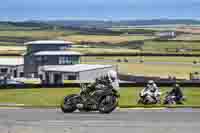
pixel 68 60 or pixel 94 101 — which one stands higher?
pixel 68 60

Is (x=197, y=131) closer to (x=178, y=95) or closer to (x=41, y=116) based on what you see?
(x=41, y=116)

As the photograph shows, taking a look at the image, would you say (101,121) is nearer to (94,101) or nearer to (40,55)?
(94,101)

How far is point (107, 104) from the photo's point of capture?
2189 centimetres


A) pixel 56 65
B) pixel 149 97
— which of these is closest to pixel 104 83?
pixel 149 97

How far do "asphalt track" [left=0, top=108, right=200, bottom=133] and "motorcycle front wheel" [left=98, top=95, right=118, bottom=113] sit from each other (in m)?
0.21

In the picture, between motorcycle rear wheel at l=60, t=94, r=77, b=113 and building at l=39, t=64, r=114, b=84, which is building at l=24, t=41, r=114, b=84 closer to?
building at l=39, t=64, r=114, b=84

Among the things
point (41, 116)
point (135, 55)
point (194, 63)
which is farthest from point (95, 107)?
point (135, 55)

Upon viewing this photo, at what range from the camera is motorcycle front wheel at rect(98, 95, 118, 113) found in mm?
21844

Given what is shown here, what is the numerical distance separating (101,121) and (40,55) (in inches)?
2274

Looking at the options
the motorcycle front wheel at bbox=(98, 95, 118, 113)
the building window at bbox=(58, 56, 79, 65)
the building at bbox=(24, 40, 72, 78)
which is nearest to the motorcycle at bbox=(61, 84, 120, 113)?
the motorcycle front wheel at bbox=(98, 95, 118, 113)

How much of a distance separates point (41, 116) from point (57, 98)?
9.03 metres

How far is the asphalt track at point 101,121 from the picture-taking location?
16.8 metres

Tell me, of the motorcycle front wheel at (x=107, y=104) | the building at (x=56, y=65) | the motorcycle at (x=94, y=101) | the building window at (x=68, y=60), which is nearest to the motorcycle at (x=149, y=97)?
the motorcycle at (x=94, y=101)

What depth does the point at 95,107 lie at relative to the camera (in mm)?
22172
